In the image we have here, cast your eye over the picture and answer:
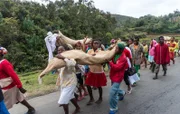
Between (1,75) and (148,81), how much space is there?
5.57m

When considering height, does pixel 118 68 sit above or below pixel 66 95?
above

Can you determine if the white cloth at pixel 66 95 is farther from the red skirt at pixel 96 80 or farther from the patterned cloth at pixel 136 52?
the patterned cloth at pixel 136 52

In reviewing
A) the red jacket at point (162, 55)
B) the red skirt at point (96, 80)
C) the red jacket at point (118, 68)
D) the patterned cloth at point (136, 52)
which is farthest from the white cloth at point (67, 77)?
the red jacket at point (162, 55)

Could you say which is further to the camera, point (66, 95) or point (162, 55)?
point (162, 55)

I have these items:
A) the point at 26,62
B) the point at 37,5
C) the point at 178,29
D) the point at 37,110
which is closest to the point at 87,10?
the point at 37,5

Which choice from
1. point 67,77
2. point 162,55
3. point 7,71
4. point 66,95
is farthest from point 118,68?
point 162,55

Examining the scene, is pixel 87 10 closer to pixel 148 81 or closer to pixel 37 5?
pixel 37 5

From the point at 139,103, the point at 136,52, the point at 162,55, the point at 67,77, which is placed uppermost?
the point at 67,77

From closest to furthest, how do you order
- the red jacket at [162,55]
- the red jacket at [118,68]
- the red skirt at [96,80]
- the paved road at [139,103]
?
the red jacket at [118,68] < the paved road at [139,103] < the red skirt at [96,80] < the red jacket at [162,55]

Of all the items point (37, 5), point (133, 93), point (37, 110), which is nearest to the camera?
point (37, 110)

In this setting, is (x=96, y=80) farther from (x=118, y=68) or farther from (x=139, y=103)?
(x=139, y=103)

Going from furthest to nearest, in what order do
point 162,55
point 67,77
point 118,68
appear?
point 162,55 < point 118,68 < point 67,77

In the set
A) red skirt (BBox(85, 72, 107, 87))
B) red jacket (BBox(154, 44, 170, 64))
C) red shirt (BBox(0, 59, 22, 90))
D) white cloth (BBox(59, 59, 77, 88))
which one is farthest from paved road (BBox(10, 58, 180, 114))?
red jacket (BBox(154, 44, 170, 64))

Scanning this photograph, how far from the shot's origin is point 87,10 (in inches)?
932
